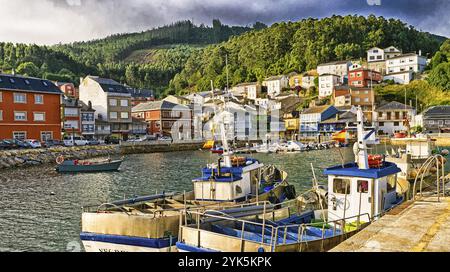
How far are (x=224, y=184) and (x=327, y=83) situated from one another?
97.7 metres

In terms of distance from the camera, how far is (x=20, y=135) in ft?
183

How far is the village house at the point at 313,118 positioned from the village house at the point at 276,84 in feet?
104

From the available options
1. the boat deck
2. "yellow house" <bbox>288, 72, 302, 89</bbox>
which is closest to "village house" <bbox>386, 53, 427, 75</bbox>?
"yellow house" <bbox>288, 72, 302, 89</bbox>

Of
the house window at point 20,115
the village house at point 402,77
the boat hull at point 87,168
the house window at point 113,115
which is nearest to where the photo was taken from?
the boat hull at point 87,168

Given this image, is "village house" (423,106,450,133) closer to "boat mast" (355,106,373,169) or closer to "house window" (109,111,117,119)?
"house window" (109,111,117,119)

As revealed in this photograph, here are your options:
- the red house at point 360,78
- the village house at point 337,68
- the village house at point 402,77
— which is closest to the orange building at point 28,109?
the red house at point 360,78

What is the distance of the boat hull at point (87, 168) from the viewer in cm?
3978

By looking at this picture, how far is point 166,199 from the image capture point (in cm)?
1647

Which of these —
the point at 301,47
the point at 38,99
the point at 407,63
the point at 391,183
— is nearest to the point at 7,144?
the point at 38,99

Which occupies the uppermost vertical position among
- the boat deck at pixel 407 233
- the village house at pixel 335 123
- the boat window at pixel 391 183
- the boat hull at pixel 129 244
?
the village house at pixel 335 123

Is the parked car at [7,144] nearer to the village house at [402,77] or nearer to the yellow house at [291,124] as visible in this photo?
the yellow house at [291,124]

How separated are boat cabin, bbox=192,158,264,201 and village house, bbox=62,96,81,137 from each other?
56.8m
